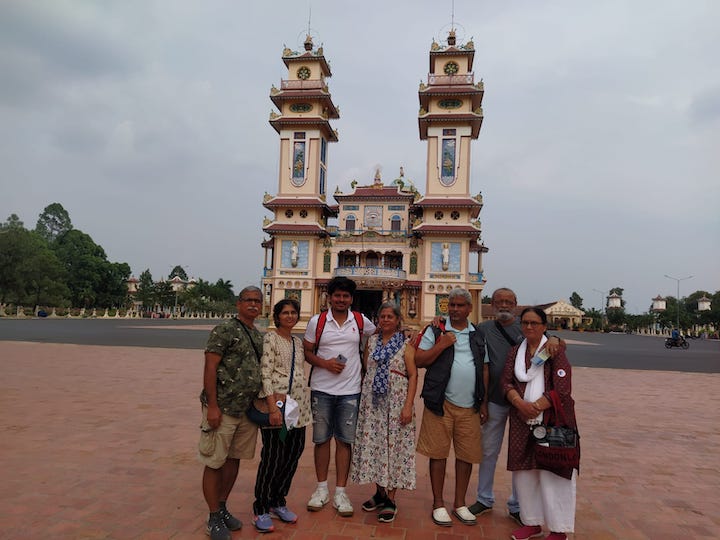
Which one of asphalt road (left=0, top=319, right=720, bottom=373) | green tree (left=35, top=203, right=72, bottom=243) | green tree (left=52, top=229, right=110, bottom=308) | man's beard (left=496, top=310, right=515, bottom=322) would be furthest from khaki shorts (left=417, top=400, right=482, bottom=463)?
green tree (left=35, top=203, right=72, bottom=243)

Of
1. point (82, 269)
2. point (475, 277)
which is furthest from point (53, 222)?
point (475, 277)

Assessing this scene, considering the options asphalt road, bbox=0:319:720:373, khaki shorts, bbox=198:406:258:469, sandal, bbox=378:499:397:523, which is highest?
khaki shorts, bbox=198:406:258:469

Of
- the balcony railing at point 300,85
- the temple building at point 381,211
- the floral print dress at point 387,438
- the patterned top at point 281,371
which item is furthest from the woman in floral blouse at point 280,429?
the balcony railing at point 300,85

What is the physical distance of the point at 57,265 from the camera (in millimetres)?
47688

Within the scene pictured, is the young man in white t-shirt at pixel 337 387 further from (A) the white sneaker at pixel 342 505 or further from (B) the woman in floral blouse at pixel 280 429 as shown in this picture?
(B) the woman in floral blouse at pixel 280 429

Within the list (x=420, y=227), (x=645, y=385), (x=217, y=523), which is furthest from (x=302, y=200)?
(x=217, y=523)

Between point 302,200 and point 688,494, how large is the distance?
31174mm

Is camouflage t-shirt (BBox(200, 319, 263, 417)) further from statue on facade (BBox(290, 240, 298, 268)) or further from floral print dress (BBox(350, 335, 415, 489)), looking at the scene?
statue on facade (BBox(290, 240, 298, 268))

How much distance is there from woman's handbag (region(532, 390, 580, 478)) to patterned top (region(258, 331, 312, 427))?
160 centimetres

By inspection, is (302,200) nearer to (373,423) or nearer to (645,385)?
(645,385)

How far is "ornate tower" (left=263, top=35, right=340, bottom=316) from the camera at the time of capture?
111 feet

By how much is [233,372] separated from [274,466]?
0.80 meters

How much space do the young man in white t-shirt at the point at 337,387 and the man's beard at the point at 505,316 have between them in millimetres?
1127

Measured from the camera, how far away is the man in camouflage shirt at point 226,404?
3.08m
